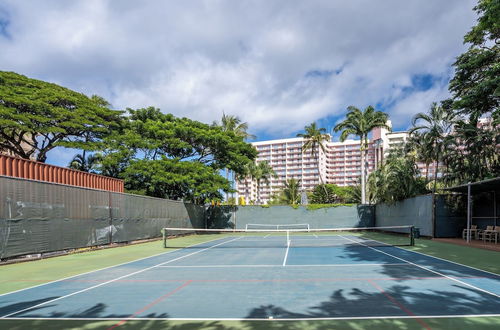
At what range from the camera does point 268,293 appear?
7.73m

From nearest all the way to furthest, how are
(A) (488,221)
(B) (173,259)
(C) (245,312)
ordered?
1. (C) (245,312)
2. (B) (173,259)
3. (A) (488,221)

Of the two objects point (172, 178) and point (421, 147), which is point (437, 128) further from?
point (172, 178)

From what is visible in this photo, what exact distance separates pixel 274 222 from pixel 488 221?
2096 centimetres

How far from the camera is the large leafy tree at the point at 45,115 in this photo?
99.8 feet

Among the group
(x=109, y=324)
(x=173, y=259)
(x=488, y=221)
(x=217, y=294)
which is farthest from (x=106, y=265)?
(x=488, y=221)

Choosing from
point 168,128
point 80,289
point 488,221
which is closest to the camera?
point 80,289

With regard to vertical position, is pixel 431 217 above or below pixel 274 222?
above

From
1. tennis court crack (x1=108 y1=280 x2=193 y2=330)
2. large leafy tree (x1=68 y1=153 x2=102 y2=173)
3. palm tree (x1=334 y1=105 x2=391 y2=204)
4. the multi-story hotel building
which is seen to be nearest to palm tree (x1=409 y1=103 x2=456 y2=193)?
palm tree (x1=334 y1=105 x2=391 y2=204)

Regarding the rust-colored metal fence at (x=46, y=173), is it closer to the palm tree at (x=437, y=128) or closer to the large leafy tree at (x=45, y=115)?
the large leafy tree at (x=45, y=115)

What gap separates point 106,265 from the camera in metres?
12.7

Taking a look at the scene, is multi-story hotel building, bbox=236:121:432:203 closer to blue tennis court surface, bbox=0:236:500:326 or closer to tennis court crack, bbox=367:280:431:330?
blue tennis court surface, bbox=0:236:500:326

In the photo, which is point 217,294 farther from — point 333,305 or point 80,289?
point 80,289

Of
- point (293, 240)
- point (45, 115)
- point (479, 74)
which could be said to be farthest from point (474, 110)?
point (45, 115)

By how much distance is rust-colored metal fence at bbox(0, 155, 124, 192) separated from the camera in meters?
15.7
